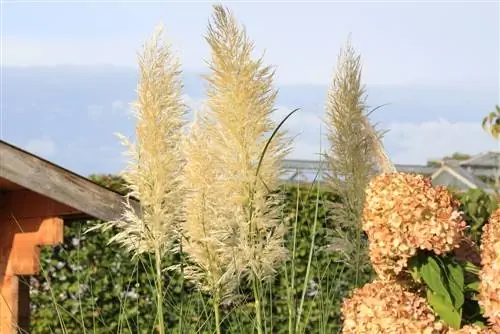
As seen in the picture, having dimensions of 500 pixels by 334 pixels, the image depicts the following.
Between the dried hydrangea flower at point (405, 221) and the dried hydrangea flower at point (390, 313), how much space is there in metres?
0.09

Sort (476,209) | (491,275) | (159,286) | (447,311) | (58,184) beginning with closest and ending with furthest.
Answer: (491,275) → (447,311) → (159,286) → (58,184) → (476,209)

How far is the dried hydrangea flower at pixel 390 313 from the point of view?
306 cm

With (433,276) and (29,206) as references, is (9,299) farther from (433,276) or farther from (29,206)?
(433,276)

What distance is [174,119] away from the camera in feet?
12.5

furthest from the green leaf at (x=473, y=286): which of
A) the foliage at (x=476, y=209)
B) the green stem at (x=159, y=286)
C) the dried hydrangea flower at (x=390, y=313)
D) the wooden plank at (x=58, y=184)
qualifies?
the foliage at (x=476, y=209)

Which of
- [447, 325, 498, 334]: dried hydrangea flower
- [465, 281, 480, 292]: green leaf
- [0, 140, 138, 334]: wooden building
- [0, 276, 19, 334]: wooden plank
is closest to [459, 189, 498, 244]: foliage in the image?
[0, 140, 138, 334]: wooden building

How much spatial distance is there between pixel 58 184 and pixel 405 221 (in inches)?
108

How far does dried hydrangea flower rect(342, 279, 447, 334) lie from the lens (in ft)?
10.0

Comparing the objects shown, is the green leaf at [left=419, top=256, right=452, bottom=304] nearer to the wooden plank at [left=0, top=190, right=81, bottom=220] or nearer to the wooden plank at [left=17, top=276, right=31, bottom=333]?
the wooden plank at [left=0, top=190, right=81, bottom=220]

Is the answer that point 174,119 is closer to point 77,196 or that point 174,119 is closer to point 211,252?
point 211,252

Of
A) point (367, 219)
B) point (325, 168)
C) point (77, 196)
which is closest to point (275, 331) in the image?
point (77, 196)

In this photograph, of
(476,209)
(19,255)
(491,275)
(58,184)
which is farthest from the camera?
(476,209)

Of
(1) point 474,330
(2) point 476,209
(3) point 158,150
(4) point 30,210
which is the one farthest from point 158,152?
(2) point 476,209

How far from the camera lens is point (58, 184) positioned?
5344 millimetres
